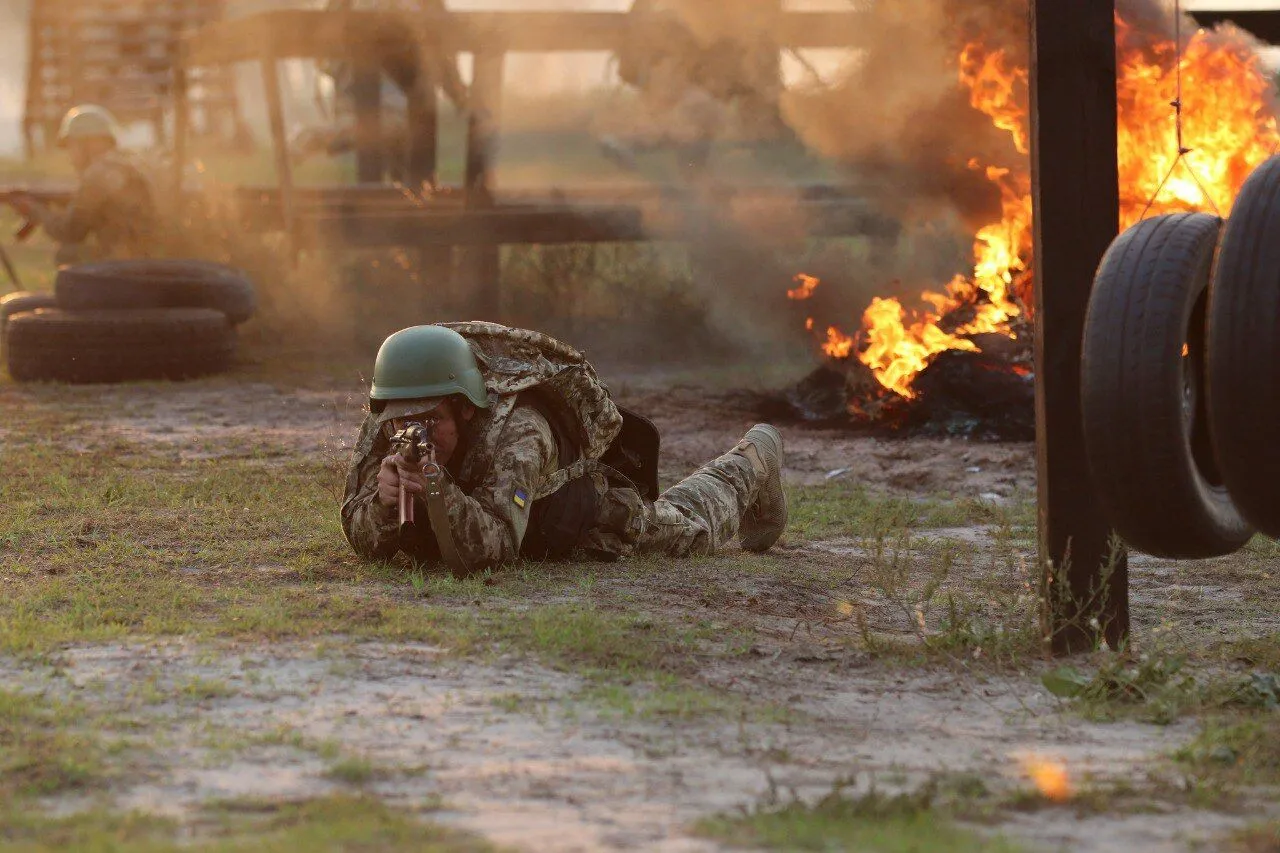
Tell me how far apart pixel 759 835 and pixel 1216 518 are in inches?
84.5

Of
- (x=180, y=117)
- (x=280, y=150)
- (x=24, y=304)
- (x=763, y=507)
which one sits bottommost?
(x=763, y=507)

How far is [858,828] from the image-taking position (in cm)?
378

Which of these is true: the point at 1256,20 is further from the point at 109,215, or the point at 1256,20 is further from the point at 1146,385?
the point at 109,215

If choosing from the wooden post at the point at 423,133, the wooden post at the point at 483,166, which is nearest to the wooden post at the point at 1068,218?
the wooden post at the point at 483,166

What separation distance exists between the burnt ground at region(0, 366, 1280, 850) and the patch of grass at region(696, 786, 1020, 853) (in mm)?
35

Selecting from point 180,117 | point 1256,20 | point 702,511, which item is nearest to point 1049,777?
point 702,511

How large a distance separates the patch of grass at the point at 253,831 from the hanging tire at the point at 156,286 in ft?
34.5

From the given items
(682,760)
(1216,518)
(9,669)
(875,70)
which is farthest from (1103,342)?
(875,70)

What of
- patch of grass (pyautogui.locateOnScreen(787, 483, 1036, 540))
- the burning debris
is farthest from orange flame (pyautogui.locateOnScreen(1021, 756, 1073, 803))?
the burning debris

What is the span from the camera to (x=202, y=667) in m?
5.10

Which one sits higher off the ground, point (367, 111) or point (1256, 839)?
point (367, 111)

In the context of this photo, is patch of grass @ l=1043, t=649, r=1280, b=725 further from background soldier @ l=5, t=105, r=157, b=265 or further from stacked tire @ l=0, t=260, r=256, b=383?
background soldier @ l=5, t=105, r=157, b=265

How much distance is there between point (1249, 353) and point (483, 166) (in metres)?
11.9

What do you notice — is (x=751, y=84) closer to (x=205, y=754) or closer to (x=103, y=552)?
(x=103, y=552)
